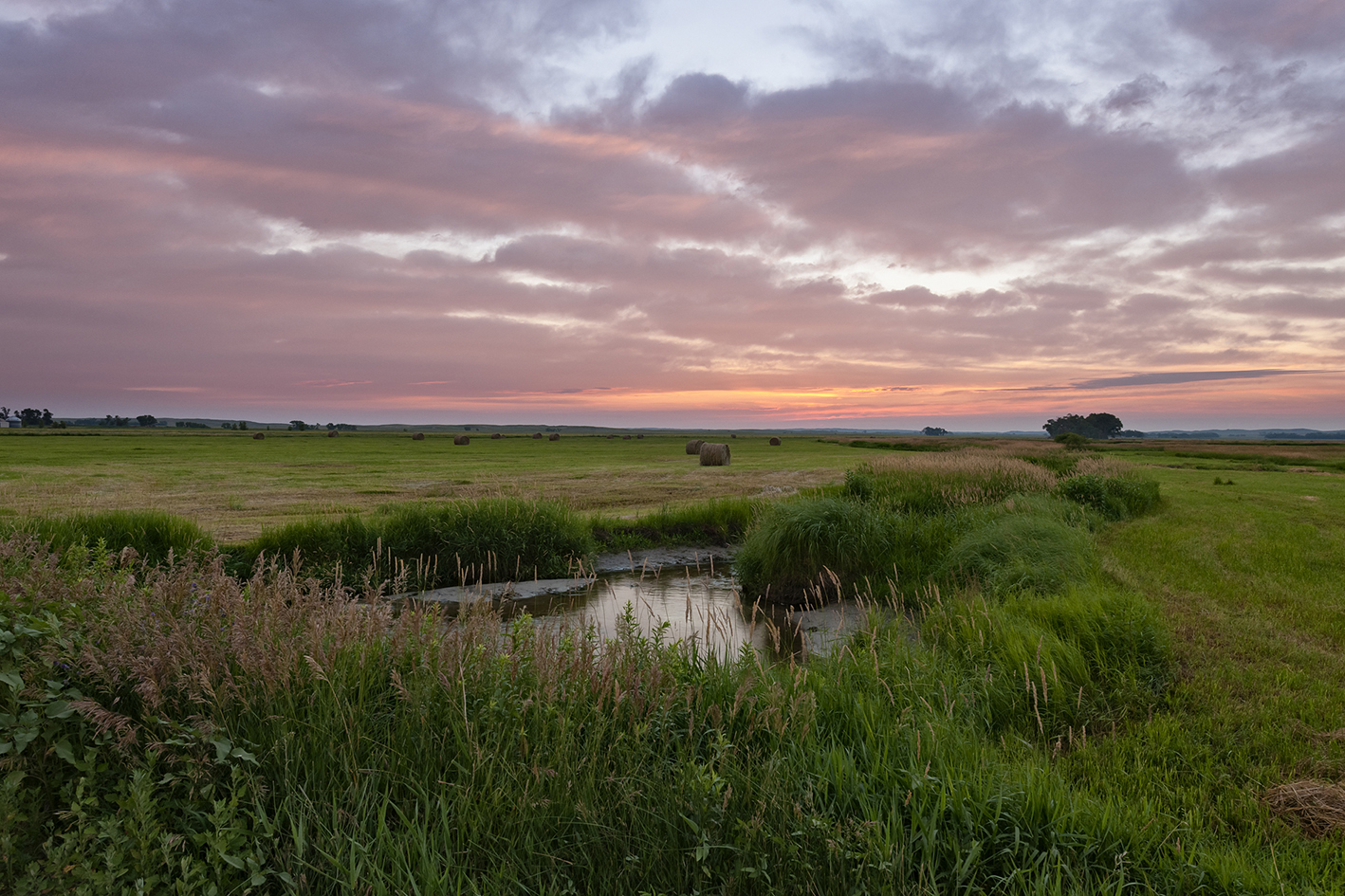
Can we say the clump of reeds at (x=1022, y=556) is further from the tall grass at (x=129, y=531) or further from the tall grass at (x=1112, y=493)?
the tall grass at (x=129, y=531)

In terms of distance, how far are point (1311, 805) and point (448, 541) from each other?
44.9 ft

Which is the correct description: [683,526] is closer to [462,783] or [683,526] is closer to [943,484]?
[943,484]

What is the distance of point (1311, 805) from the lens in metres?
4.60

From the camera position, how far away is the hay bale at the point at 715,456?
155 feet

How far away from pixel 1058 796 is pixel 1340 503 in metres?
21.8

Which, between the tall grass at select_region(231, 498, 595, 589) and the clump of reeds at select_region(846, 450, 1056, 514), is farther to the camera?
the clump of reeds at select_region(846, 450, 1056, 514)

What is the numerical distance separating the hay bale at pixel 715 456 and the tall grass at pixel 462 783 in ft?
138

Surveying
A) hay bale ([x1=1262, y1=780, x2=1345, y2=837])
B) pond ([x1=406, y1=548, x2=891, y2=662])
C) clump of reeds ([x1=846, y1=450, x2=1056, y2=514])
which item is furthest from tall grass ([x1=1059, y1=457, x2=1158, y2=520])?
hay bale ([x1=1262, y1=780, x2=1345, y2=837])

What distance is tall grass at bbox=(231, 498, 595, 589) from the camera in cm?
1398

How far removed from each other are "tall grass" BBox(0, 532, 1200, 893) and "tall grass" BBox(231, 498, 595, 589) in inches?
366

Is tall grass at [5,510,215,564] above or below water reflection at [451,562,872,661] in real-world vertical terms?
above

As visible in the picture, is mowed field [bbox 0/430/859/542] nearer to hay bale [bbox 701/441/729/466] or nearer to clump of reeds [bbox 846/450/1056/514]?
hay bale [bbox 701/441/729/466]

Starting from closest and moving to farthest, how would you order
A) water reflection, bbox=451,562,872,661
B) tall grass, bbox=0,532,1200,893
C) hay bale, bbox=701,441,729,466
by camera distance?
tall grass, bbox=0,532,1200,893 < water reflection, bbox=451,562,872,661 < hay bale, bbox=701,441,729,466

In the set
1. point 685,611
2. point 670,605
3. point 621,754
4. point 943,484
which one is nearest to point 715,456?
point 943,484
